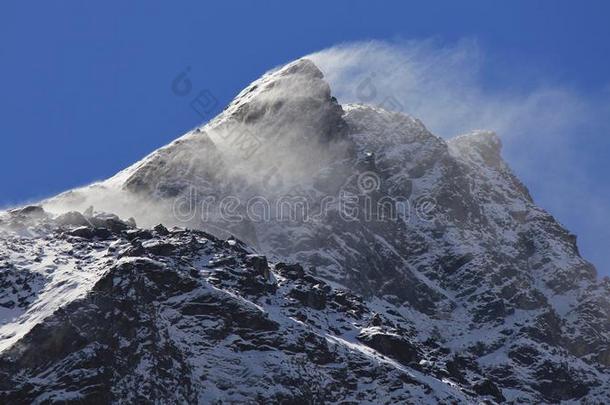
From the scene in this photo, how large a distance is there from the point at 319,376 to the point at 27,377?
3549 cm

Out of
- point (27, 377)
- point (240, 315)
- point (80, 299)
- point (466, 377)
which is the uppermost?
point (466, 377)

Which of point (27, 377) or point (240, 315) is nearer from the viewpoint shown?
point (27, 377)

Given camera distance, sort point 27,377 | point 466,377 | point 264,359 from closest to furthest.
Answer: point 27,377, point 264,359, point 466,377

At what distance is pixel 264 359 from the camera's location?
154375 millimetres

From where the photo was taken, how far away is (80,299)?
148500 millimetres

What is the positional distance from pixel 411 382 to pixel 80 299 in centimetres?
4249

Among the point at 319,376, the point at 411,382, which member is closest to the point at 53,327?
the point at 319,376

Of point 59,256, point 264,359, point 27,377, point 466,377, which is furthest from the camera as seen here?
point 466,377

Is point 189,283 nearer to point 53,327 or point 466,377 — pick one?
point 53,327

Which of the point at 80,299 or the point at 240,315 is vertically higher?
the point at 240,315

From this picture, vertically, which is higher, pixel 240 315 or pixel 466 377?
pixel 466 377

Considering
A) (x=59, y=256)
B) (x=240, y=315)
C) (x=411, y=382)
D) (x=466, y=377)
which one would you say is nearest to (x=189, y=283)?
(x=240, y=315)

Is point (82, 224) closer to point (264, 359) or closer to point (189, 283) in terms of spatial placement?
point (189, 283)

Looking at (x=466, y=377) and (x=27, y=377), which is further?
(x=466, y=377)
